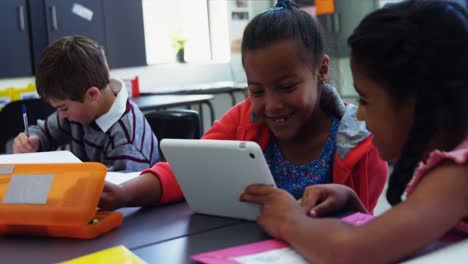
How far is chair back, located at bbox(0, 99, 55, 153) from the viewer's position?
8.82 feet

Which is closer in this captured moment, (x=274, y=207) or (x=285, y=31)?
(x=274, y=207)

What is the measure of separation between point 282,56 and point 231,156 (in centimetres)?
37

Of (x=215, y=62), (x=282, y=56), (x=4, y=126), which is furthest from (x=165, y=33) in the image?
(x=282, y=56)

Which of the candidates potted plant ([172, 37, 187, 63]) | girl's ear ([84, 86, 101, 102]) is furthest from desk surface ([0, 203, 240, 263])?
potted plant ([172, 37, 187, 63])

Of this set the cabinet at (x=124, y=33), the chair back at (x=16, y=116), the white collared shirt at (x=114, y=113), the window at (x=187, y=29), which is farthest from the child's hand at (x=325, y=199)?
the window at (x=187, y=29)

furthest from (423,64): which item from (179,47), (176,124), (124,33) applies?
(179,47)

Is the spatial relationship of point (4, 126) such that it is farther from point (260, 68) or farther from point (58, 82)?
point (260, 68)

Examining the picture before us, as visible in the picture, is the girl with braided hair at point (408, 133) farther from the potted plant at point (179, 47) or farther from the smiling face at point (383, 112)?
the potted plant at point (179, 47)

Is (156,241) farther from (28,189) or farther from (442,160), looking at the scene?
(442,160)

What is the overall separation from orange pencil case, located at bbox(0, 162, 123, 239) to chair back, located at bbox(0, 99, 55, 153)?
70.9 inches

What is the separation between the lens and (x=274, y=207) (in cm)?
86

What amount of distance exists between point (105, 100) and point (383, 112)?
1.19 m

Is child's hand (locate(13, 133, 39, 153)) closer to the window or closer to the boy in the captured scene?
the boy

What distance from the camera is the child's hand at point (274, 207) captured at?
0.82m
